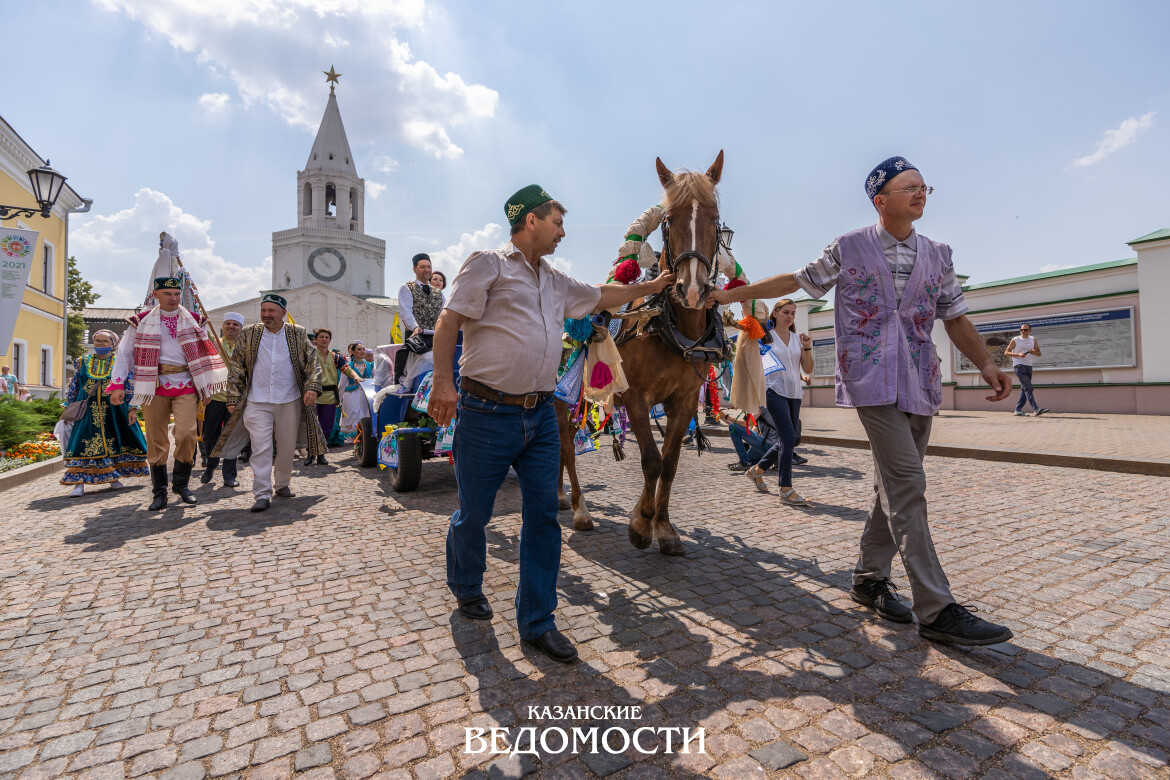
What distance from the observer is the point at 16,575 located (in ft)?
12.7

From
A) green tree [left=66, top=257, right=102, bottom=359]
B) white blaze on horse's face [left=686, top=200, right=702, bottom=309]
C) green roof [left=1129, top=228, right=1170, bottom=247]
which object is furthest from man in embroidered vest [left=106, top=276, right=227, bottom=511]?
green tree [left=66, top=257, right=102, bottom=359]

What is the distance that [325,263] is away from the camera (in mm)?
60031

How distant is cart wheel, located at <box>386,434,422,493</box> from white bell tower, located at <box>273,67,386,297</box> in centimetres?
5878

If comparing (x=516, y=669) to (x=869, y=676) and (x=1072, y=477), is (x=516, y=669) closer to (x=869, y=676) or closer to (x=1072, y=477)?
(x=869, y=676)

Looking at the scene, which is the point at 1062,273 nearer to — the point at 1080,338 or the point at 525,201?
the point at 1080,338

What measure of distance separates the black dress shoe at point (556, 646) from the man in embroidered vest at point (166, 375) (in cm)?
520

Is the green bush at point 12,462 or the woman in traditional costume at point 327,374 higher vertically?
the woman in traditional costume at point 327,374

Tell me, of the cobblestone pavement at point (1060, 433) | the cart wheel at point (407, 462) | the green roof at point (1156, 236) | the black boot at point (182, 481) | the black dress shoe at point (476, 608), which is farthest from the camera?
the green roof at point (1156, 236)

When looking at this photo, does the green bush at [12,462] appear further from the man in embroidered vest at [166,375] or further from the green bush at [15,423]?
the man in embroidered vest at [166,375]

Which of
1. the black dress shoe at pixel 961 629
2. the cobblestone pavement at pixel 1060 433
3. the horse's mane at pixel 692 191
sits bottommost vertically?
the black dress shoe at pixel 961 629

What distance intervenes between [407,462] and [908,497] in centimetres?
503

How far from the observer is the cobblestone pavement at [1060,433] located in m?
8.13

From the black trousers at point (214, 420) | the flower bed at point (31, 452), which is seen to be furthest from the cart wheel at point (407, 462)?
the flower bed at point (31, 452)

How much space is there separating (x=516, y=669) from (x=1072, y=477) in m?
7.23
